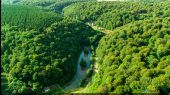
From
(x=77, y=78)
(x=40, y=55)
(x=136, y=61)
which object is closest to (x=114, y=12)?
(x=40, y=55)

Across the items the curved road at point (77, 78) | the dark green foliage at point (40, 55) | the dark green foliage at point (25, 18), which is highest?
the dark green foliage at point (25, 18)

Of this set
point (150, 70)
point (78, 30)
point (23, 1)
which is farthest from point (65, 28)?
point (23, 1)

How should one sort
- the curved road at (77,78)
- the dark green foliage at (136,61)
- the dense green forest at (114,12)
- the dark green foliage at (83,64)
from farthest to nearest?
the dense green forest at (114,12)
the dark green foliage at (83,64)
the curved road at (77,78)
the dark green foliage at (136,61)

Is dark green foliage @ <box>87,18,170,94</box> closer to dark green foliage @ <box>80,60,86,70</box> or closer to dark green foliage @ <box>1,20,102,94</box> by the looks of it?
dark green foliage @ <box>80,60,86,70</box>

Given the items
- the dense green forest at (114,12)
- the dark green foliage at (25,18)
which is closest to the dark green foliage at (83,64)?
the dark green foliage at (25,18)

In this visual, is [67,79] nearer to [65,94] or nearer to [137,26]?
[65,94]

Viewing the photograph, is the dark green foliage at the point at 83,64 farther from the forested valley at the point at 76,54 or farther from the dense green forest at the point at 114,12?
the dense green forest at the point at 114,12

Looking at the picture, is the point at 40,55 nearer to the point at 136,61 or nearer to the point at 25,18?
the point at 136,61
